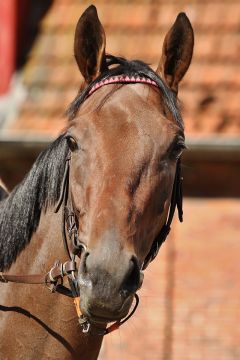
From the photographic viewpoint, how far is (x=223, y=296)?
9.11 m

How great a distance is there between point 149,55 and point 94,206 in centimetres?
614

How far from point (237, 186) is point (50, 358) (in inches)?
215

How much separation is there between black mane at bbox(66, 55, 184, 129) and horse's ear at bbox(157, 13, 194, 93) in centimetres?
13

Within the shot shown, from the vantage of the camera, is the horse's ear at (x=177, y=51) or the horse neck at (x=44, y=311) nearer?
the horse neck at (x=44, y=311)

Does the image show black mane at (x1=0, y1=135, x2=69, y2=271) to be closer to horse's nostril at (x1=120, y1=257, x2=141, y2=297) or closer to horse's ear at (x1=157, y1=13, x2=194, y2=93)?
horse's ear at (x1=157, y1=13, x2=194, y2=93)

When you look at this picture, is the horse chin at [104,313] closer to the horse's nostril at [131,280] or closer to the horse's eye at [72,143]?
the horse's nostril at [131,280]

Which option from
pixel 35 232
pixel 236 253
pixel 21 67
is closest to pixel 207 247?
pixel 236 253

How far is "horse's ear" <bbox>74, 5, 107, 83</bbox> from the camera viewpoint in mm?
4180

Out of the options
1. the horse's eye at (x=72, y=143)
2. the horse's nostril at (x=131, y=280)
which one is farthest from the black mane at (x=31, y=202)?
the horse's nostril at (x=131, y=280)

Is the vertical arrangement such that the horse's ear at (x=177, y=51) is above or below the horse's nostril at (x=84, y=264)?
above

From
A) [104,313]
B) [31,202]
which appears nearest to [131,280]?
[104,313]

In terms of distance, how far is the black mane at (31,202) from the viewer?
411 cm

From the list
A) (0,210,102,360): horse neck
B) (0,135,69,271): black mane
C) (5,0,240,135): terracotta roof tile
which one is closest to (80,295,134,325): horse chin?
(0,210,102,360): horse neck

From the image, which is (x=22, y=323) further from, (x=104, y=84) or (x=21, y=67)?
(x=21, y=67)
